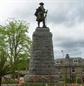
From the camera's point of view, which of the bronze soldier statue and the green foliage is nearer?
the bronze soldier statue

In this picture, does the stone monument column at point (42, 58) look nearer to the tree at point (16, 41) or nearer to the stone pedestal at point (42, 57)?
the stone pedestal at point (42, 57)

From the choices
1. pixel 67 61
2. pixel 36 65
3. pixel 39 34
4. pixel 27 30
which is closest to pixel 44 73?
pixel 36 65

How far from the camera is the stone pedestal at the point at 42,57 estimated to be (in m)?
14.4

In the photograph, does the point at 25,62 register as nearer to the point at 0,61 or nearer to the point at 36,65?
the point at 36,65

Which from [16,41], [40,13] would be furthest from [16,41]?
[40,13]

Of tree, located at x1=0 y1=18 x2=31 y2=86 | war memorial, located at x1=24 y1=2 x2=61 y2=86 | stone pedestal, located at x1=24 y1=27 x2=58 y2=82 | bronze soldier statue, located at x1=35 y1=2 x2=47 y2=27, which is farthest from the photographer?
tree, located at x1=0 y1=18 x2=31 y2=86

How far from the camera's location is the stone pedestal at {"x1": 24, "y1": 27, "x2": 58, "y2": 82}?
14.4m

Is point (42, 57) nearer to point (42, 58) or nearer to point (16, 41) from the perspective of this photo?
point (42, 58)

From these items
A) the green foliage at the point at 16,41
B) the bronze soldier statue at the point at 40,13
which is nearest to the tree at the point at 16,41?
the green foliage at the point at 16,41

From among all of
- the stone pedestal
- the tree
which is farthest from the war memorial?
the tree

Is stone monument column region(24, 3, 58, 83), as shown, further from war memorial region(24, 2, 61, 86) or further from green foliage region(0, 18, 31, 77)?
green foliage region(0, 18, 31, 77)

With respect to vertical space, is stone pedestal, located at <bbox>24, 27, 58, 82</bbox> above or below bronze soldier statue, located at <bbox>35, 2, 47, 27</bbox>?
below

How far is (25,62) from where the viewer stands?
32.2m

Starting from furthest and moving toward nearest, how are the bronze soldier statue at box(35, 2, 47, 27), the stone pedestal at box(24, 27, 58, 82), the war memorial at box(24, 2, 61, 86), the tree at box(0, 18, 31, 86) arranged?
the tree at box(0, 18, 31, 86) → the bronze soldier statue at box(35, 2, 47, 27) → the stone pedestal at box(24, 27, 58, 82) → the war memorial at box(24, 2, 61, 86)
